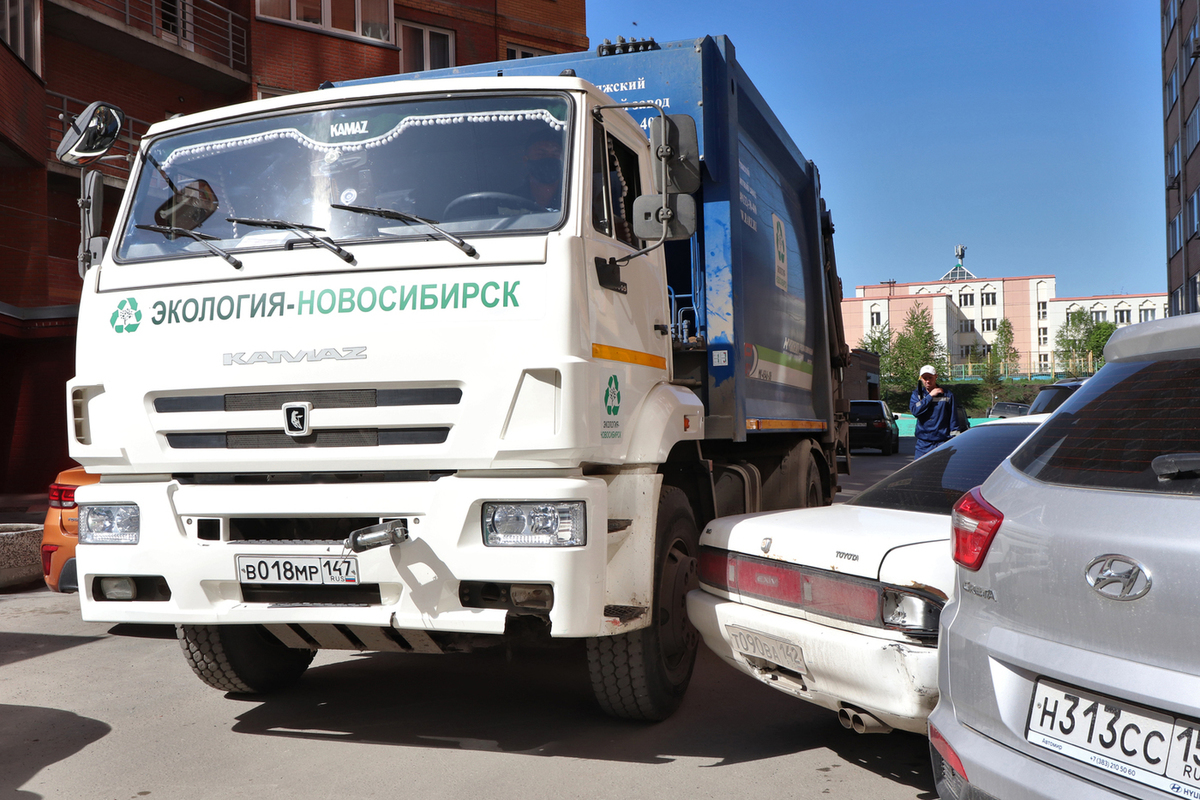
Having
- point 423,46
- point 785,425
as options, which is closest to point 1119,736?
point 785,425

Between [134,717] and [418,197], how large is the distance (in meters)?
2.84

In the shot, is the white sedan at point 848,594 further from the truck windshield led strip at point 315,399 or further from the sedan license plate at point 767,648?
the truck windshield led strip at point 315,399

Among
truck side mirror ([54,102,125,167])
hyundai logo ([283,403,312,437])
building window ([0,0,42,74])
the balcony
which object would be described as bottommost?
hyundai logo ([283,403,312,437])

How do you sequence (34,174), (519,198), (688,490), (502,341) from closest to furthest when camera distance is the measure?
(502,341), (519,198), (688,490), (34,174)

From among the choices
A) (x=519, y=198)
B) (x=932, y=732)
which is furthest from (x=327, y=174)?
(x=932, y=732)

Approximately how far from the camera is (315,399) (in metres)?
4.01

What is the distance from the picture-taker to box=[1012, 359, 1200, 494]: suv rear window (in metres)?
2.30

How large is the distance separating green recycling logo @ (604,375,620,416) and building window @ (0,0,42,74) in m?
15.6

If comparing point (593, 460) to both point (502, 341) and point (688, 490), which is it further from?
point (688, 490)

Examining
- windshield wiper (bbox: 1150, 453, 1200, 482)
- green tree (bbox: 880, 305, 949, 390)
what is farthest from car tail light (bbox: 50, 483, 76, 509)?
green tree (bbox: 880, 305, 949, 390)

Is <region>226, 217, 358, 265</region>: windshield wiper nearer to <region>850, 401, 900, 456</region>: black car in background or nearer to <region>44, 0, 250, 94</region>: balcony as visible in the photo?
<region>44, 0, 250, 94</region>: balcony

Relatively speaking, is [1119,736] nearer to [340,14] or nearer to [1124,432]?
[1124,432]

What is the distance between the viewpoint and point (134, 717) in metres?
4.87

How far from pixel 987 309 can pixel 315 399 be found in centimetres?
12511
